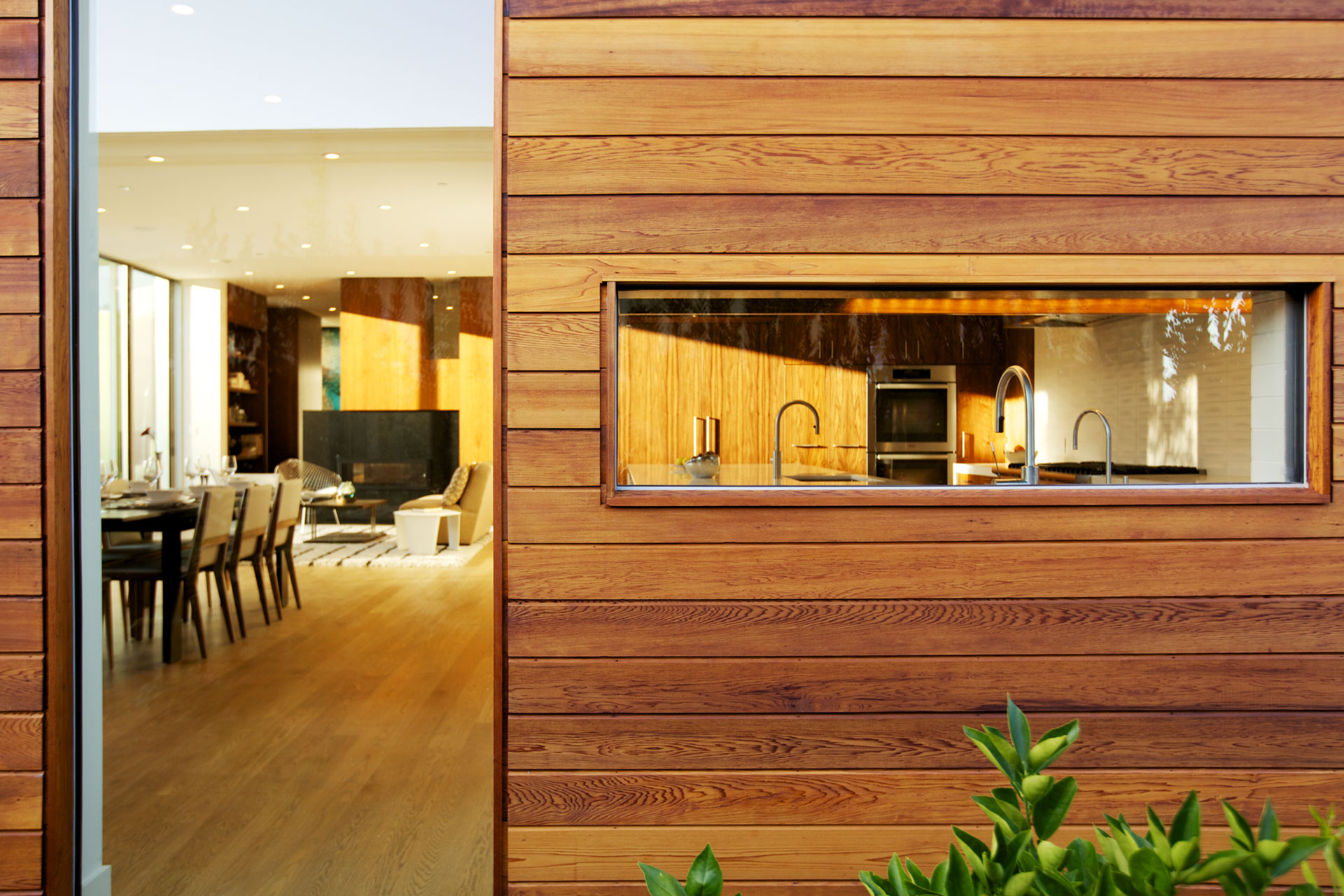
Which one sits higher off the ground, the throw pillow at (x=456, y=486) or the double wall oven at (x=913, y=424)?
the double wall oven at (x=913, y=424)

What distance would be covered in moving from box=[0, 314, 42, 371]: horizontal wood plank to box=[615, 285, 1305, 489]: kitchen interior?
1365mm

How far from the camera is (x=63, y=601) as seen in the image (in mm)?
1941

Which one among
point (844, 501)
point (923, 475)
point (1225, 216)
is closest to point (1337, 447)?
point (1225, 216)

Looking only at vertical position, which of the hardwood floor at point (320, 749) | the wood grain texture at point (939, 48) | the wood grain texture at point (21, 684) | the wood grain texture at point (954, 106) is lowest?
the hardwood floor at point (320, 749)

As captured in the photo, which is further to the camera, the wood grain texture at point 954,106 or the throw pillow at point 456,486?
the throw pillow at point 456,486

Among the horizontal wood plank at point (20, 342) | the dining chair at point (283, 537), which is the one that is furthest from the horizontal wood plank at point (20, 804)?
the dining chair at point (283, 537)

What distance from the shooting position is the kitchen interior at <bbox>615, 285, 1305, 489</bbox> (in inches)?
76.0

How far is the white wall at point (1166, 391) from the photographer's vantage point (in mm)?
1941

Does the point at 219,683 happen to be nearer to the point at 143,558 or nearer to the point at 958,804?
the point at 143,558

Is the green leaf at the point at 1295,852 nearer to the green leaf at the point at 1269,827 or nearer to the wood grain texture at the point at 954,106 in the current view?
the green leaf at the point at 1269,827

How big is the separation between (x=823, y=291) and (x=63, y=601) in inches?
76.6

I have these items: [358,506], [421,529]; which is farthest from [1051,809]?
[358,506]

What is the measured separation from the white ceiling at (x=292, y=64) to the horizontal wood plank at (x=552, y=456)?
0.97 metres

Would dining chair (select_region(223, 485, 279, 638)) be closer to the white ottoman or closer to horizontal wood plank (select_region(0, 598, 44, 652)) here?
the white ottoman
